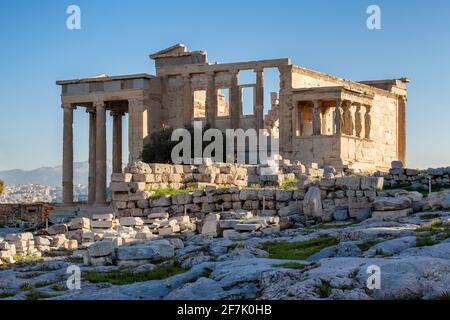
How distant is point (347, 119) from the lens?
45.5 metres

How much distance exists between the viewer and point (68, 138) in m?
47.8

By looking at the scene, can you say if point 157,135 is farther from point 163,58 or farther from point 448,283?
point 448,283

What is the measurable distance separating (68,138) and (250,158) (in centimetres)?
1030

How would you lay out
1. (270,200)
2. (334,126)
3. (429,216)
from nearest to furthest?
(429,216) < (270,200) < (334,126)

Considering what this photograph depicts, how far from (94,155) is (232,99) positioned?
332 inches

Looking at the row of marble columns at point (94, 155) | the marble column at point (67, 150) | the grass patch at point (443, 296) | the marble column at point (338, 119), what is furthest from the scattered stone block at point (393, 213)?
the marble column at point (67, 150)

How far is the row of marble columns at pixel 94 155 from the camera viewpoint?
153ft

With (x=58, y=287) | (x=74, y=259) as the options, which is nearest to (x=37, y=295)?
(x=58, y=287)

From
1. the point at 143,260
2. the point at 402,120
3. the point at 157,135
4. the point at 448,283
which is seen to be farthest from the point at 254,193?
the point at 402,120

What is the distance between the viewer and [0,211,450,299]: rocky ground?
1053 centimetres

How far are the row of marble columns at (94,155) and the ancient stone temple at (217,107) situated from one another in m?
0.05

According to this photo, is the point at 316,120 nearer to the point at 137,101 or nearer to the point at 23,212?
the point at 137,101

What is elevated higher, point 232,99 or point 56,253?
point 232,99
